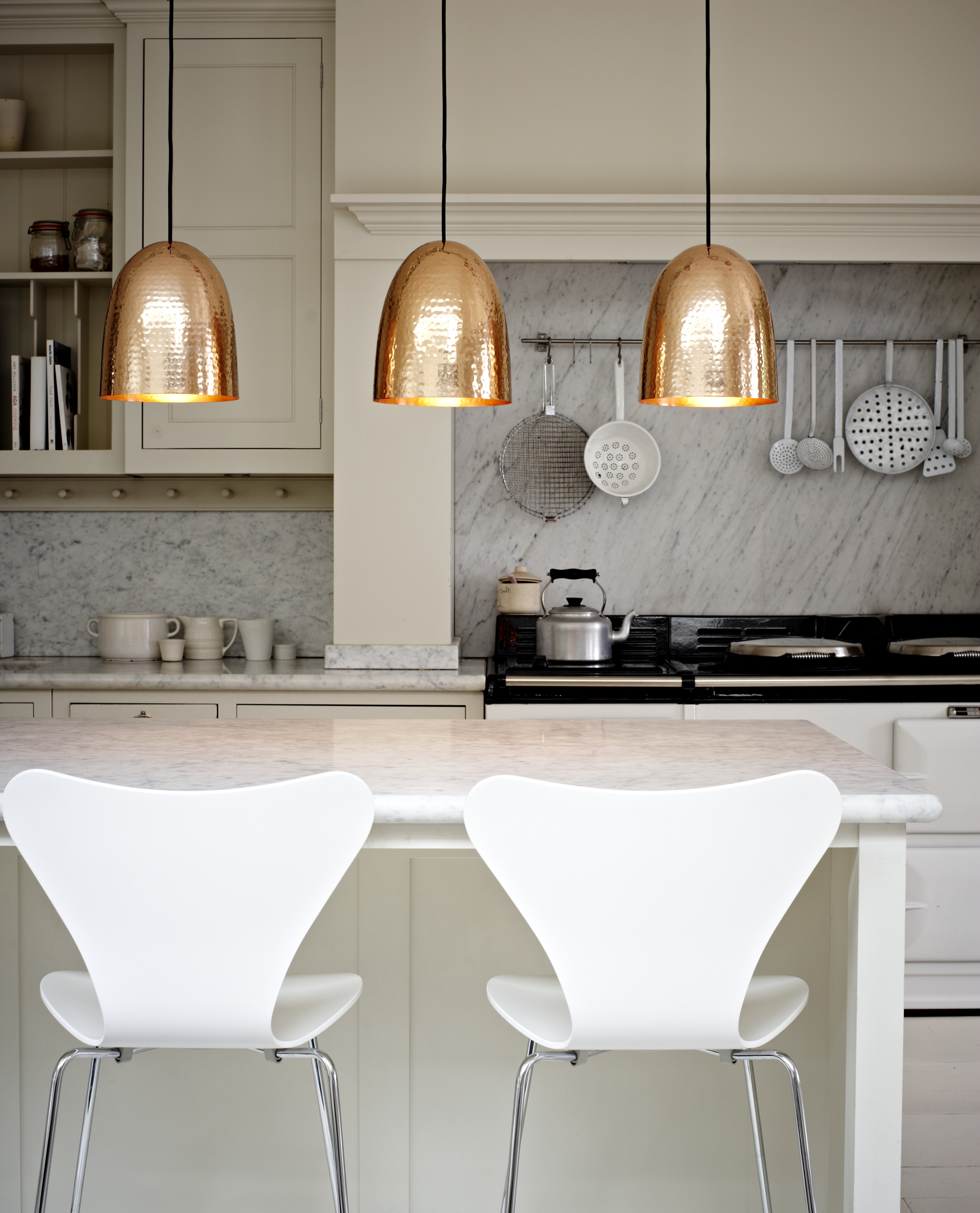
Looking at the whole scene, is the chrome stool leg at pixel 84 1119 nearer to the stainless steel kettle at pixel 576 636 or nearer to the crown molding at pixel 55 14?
the stainless steel kettle at pixel 576 636

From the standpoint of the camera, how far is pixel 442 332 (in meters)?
1.43

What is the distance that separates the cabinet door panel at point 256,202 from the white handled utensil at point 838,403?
1646mm

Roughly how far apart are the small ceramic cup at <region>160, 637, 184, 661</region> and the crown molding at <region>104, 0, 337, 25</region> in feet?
5.95

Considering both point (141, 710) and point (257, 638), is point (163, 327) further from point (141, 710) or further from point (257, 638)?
point (257, 638)

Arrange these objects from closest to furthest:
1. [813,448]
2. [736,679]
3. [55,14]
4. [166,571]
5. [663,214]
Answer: [736,679] → [663,214] → [55,14] → [813,448] → [166,571]

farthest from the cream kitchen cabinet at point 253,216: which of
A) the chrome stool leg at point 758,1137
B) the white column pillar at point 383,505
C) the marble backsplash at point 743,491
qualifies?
the chrome stool leg at point 758,1137

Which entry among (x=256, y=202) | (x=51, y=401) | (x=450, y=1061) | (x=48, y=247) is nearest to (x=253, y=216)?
(x=256, y=202)

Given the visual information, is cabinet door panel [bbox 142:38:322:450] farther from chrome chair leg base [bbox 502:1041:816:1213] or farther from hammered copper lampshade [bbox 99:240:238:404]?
chrome chair leg base [bbox 502:1041:816:1213]

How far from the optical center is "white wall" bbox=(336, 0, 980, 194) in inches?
119

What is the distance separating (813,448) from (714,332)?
215 centimetres

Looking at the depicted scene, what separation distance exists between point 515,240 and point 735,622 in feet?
4.51

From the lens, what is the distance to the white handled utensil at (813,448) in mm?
3457

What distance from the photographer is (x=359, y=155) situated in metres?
3.04

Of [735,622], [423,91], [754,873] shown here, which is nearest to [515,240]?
[423,91]
